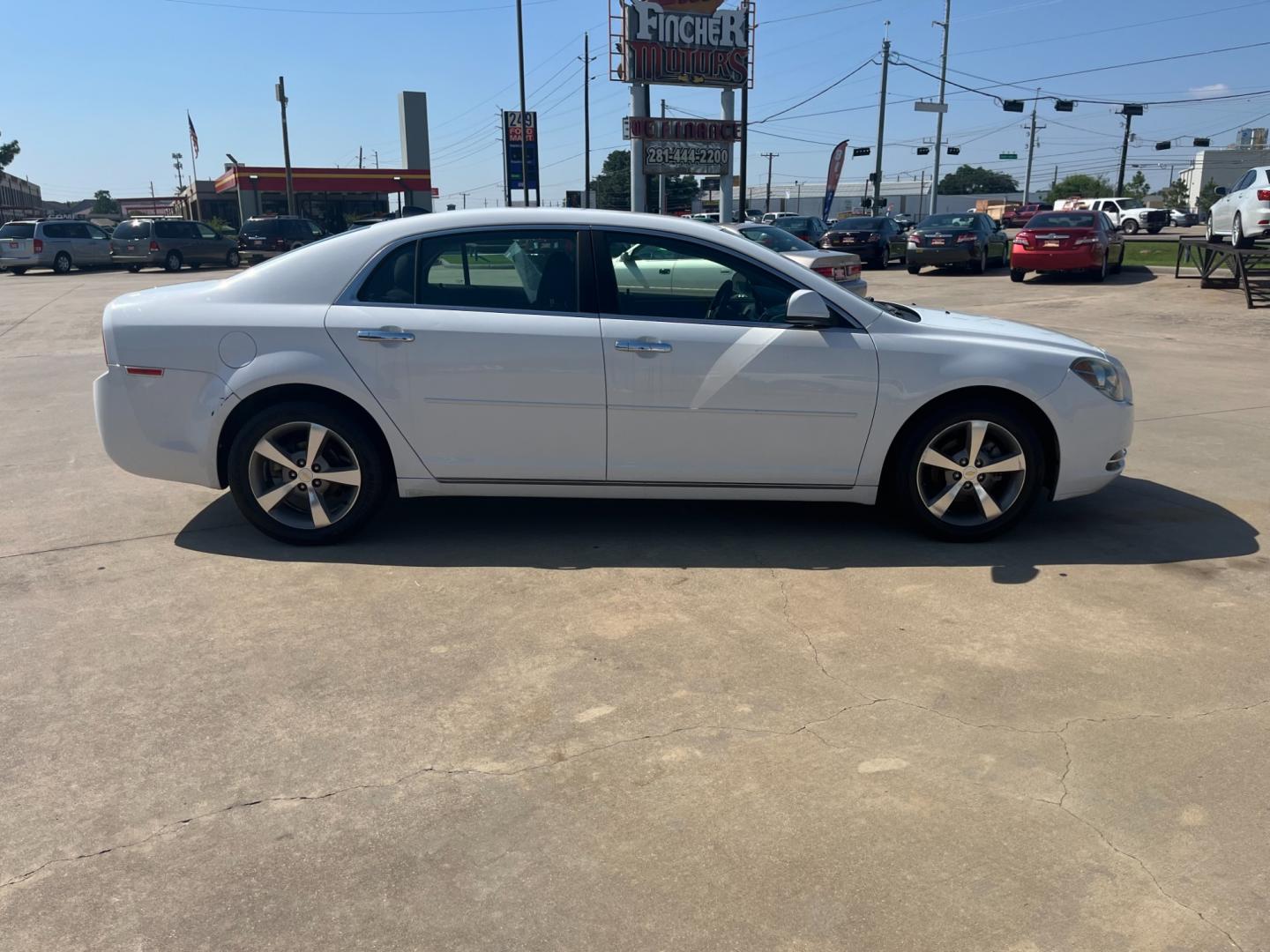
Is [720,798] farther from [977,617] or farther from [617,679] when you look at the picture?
[977,617]

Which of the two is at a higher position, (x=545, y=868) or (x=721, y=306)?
(x=721, y=306)

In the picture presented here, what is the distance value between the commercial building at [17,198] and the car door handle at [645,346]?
88.9 metres

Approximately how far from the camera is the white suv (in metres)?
17.8

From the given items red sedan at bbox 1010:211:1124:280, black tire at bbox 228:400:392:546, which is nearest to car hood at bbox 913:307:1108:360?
black tire at bbox 228:400:392:546

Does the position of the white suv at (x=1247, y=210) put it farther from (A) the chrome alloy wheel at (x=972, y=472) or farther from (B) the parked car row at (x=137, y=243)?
(B) the parked car row at (x=137, y=243)

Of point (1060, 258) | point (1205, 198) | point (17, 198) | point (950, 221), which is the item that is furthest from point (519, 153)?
point (17, 198)

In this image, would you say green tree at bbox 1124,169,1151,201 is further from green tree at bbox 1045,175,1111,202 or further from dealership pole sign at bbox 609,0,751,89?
dealership pole sign at bbox 609,0,751,89

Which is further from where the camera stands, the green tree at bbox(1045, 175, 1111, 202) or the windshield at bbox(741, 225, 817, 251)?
the green tree at bbox(1045, 175, 1111, 202)

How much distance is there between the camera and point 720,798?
294 cm

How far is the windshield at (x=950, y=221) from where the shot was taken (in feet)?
82.4

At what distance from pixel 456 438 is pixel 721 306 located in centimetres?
145

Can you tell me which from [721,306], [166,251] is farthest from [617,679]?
[166,251]

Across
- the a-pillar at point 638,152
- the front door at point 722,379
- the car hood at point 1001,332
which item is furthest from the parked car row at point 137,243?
the car hood at point 1001,332

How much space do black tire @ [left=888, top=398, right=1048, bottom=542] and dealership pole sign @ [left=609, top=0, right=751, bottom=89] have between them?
25.7 m
